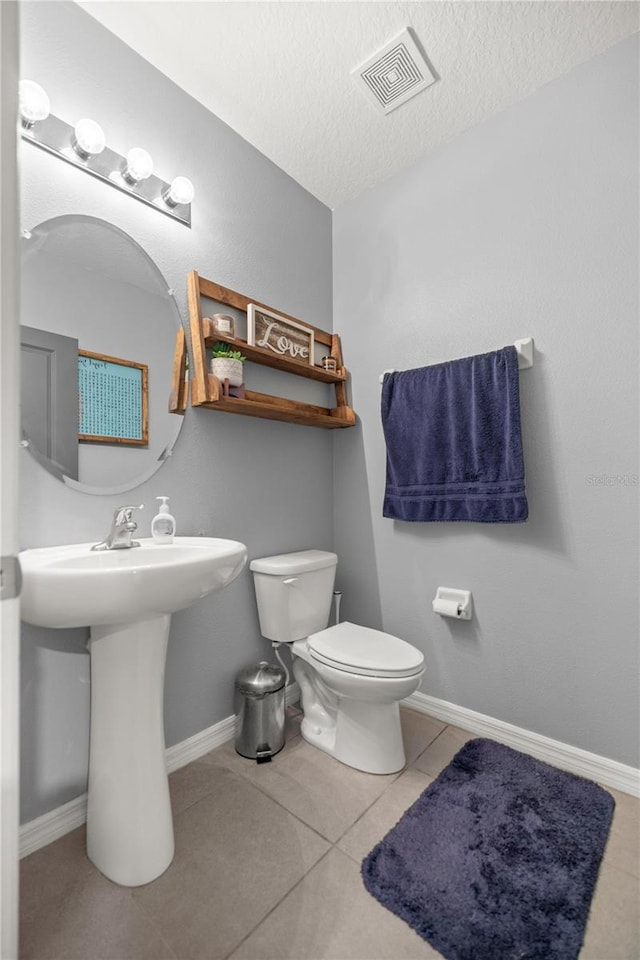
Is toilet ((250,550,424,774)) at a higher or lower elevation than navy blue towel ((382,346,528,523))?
lower

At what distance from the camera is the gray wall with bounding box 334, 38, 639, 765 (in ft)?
4.81

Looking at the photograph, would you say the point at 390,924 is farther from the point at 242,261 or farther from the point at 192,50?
the point at 192,50

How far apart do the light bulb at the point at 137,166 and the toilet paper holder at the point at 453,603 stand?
6.04ft

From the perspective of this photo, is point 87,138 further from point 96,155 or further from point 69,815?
point 69,815

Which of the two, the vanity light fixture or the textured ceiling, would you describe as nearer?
the vanity light fixture

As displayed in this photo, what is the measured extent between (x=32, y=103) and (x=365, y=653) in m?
1.87

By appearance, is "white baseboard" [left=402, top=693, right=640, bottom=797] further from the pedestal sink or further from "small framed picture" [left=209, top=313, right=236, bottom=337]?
"small framed picture" [left=209, top=313, right=236, bottom=337]

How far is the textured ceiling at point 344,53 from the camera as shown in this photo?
1.36m

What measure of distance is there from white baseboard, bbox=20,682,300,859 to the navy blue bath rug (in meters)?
0.72

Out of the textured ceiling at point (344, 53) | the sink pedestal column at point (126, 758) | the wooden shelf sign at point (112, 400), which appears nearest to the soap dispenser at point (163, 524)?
the wooden shelf sign at point (112, 400)

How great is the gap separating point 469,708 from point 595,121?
221 cm

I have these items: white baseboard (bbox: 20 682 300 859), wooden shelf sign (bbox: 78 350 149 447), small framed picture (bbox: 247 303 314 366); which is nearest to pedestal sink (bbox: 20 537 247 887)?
white baseboard (bbox: 20 682 300 859)

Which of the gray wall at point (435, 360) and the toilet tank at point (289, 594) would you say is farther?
the toilet tank at point (289, 594)

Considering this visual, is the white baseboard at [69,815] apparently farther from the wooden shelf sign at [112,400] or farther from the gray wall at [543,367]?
the wooden shelf sign at [112,400]
